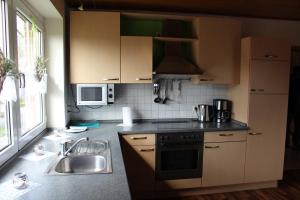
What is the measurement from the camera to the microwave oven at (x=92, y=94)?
291cm

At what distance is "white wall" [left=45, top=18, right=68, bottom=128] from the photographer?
2.70 m

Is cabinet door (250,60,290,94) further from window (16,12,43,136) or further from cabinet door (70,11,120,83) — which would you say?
window (16,12,43,136)

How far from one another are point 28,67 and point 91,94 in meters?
0.83

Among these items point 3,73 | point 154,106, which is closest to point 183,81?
point 154,106

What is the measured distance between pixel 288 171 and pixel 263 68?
5.96 feet

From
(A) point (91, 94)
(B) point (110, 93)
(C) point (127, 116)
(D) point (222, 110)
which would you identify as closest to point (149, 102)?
(C) point (127, 116)

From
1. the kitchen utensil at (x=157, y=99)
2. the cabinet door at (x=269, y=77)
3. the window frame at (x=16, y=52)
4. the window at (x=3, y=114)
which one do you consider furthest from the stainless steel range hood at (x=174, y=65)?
the window at (x=3, y=114)

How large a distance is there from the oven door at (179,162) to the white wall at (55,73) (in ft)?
3.99

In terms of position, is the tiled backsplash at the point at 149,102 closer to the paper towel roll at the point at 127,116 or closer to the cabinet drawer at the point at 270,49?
the paper towel roll at the point at 127,116

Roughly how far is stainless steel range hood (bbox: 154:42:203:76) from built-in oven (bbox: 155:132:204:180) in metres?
0.73

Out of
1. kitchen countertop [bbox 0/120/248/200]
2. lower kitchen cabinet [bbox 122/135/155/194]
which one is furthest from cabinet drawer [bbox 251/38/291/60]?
kitchen countertop [bbox 0/120/248/200]

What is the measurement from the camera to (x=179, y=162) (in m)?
2.92

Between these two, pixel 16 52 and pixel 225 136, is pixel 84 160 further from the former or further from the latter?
pixel 225 136

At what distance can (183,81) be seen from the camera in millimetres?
3377
